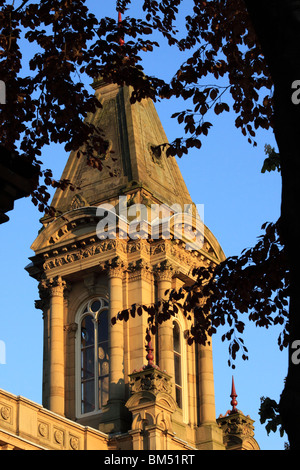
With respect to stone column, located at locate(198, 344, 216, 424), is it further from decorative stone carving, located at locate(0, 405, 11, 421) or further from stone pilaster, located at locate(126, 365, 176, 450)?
decorative stone carving, located at locate(0, 405, 11, 421)

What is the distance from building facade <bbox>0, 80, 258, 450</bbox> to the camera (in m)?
39.6

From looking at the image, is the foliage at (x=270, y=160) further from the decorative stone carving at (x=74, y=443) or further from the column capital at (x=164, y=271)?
the column capital at (x=164, y=271)

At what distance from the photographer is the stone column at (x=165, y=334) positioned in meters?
39.7

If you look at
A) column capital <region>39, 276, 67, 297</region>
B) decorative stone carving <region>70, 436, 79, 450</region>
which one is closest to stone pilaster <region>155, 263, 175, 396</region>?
column capital <region>39, 276, 67, 297</region>

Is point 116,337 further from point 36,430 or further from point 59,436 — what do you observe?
point 36,430

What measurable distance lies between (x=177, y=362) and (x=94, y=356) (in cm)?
324

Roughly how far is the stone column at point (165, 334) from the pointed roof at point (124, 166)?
2.98m

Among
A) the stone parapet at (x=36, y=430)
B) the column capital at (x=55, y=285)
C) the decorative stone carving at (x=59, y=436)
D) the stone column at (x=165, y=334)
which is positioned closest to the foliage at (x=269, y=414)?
the stone parapet at (x=36, y=430)

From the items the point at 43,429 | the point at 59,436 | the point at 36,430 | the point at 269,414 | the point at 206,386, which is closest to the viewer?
the point at 269,414

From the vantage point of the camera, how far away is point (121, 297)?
4025 centimetres

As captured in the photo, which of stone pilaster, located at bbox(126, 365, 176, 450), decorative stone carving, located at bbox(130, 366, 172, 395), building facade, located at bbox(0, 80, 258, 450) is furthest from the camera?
building facade, located at bbox(0, 80, 258, 450)

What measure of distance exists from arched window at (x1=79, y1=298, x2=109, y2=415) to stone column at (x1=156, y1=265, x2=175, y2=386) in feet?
7.33

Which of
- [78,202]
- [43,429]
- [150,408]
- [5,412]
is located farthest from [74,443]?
[78,202]

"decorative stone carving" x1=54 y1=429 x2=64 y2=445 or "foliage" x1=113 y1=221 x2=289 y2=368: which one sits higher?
"decorative stone carving" x1=54 y1=429 x2=64 y2=445
